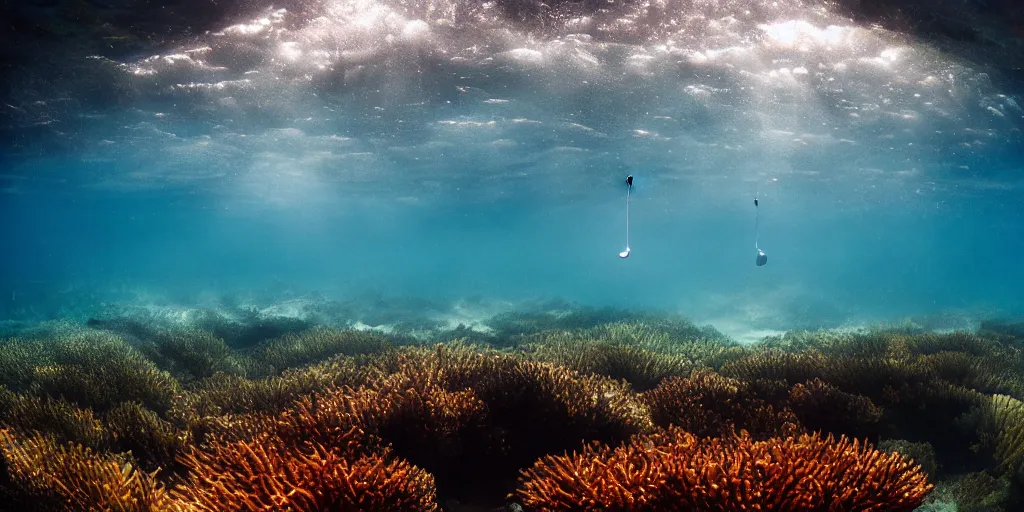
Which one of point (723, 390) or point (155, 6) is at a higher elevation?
point (155, 6)

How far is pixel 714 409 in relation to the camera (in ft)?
18.3

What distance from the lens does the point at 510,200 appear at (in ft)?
167

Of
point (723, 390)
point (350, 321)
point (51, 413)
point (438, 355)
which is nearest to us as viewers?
point (51, 413)

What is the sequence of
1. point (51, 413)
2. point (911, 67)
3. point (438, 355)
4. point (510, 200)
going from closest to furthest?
point (51, 413), point (438, 355), point (911, 67), point (510, 200)

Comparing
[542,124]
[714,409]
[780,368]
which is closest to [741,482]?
[714,409]

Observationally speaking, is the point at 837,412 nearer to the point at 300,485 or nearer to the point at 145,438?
the point at 300,485

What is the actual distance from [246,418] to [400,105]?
59.4 feet

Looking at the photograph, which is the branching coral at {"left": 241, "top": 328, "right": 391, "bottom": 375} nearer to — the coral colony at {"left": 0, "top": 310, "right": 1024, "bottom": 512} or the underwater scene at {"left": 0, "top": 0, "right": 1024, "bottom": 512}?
the underwater scene at {"left": 0, "top": 0, "right": 1024, "bottom": 512}

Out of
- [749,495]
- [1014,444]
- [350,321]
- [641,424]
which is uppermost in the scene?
[749,495]

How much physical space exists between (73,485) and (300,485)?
1892 mm

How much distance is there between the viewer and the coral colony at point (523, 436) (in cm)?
308

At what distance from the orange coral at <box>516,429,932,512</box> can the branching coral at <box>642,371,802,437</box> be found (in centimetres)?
141

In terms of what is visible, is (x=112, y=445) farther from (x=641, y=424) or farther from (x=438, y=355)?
(x=641, y=424)

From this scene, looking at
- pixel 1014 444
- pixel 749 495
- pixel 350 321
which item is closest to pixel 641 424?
pixel 749 495
